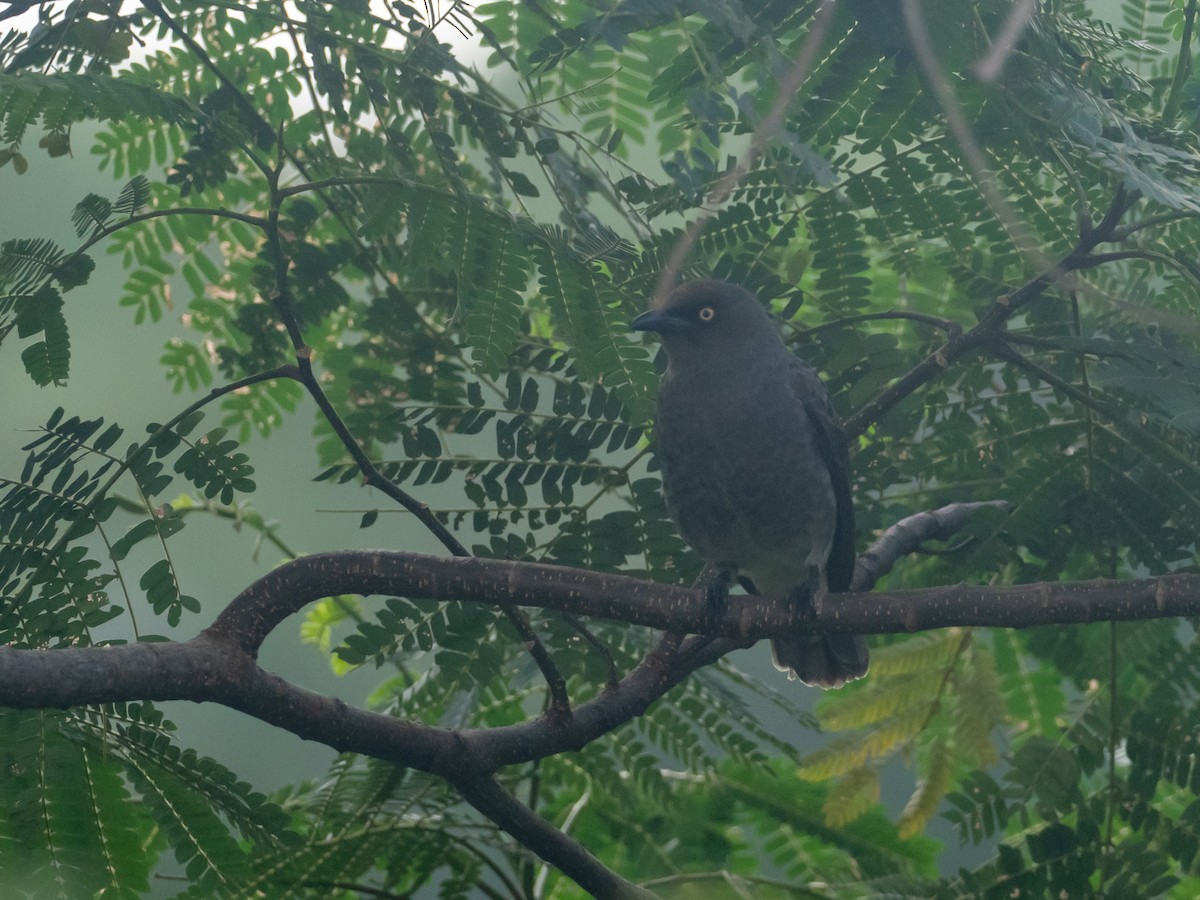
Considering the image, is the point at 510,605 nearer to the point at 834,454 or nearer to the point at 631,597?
the point at 631,597

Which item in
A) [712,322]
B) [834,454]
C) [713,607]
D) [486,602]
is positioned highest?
[712,322]

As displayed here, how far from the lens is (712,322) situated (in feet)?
14.5

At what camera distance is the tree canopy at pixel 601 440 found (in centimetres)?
305

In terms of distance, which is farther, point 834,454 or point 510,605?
point 834,454

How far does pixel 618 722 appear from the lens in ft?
11.5

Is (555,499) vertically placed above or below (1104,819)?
above

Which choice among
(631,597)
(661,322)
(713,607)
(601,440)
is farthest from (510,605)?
(661,322)

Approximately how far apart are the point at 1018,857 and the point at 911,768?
128cm

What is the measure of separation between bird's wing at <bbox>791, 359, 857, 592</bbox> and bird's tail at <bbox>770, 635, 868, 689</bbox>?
332mm

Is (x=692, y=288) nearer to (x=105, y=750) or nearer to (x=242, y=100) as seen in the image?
(x=242, y=100)

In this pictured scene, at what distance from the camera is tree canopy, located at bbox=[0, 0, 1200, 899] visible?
3047mm

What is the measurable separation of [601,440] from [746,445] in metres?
0.72

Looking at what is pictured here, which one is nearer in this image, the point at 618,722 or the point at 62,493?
the point at 62,493

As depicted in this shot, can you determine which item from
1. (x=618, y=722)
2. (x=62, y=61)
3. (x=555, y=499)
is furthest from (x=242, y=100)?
(x=618, y=722)
